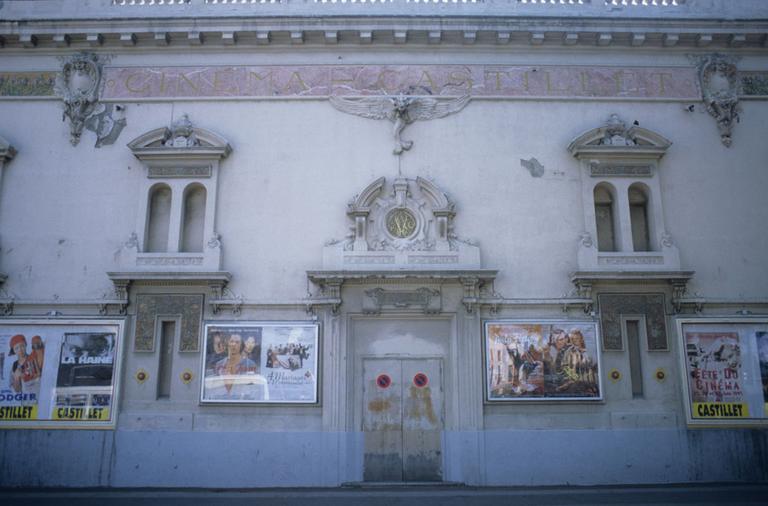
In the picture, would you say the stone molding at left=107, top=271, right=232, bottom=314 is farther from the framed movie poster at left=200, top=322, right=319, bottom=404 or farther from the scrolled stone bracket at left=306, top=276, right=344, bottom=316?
the scrolled stone bracket at left=306, top=276, right=344, bottom=316

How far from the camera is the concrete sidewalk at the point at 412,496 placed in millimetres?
10695

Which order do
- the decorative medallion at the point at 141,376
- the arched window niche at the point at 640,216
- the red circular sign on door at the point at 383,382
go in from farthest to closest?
the arched window niche at the point at 640,216, the red circular sign on door at the point at 383,382, the decorative medallion at the point at 141,376

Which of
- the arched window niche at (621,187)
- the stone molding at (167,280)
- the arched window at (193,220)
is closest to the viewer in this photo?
the stone molding at (167,280)

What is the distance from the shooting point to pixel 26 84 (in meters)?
14.5

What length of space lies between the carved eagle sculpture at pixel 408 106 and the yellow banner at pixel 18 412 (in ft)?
30.0

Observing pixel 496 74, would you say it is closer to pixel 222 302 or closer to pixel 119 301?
pixel 222 302

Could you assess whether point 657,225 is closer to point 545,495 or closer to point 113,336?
point 545,495

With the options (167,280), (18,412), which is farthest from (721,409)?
(18,412)

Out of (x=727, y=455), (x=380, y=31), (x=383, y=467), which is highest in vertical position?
(x=380, y=31)

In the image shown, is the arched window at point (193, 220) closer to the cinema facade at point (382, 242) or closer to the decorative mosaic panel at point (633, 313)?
the cinema facade at point (382, 242)

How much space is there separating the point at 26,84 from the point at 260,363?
8.70 metres

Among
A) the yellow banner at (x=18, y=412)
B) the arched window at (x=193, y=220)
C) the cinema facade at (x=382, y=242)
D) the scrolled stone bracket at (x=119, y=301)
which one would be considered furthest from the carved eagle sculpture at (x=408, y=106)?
the yellow banner at (x=18, y=412)

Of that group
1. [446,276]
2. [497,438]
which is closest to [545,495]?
[497,438]

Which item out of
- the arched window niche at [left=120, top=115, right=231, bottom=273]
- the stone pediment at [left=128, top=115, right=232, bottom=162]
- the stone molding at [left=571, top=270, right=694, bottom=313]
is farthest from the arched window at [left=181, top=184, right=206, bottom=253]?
the stone molding at [left=571, top=270, right=694, bottom=313]
